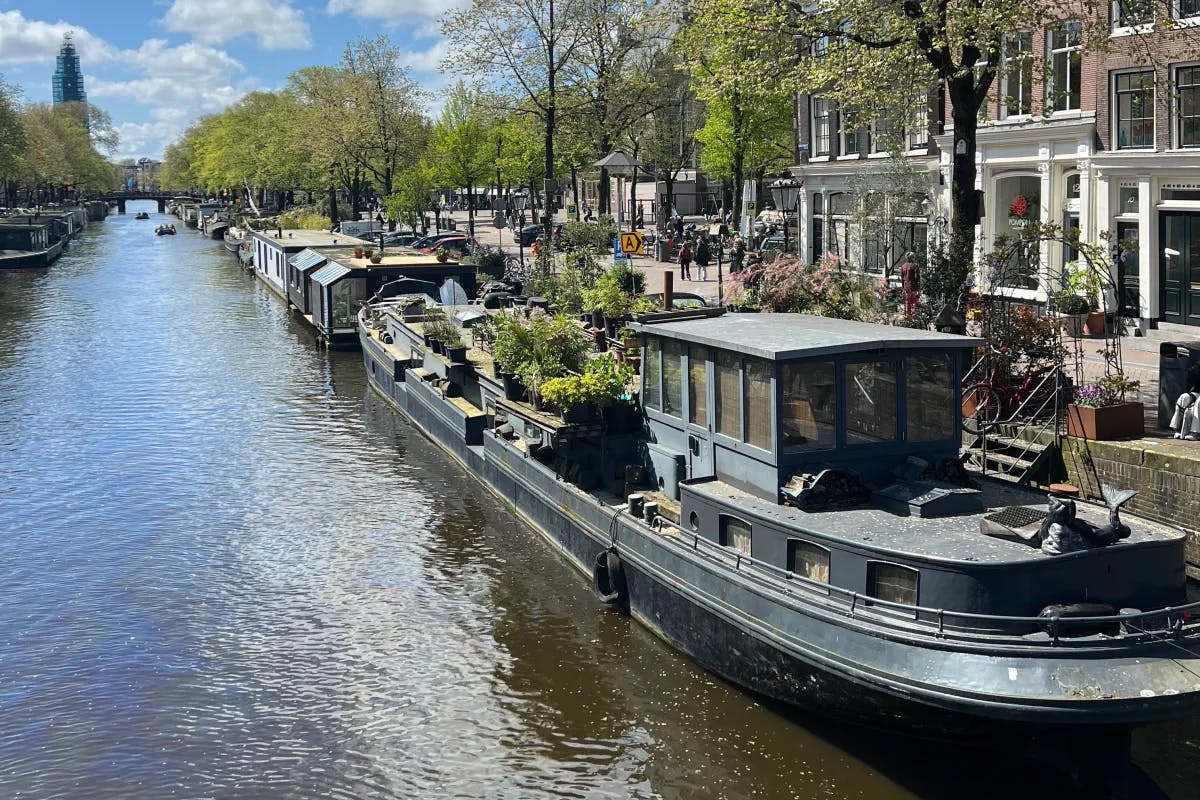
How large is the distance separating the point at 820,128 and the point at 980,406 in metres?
26.3

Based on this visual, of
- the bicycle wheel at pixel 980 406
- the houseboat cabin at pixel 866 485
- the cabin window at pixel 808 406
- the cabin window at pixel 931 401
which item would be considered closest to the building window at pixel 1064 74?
the bicycle wheel at pixel 980 406

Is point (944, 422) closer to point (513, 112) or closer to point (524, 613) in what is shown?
point (524, 613)

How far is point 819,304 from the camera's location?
76.2ft

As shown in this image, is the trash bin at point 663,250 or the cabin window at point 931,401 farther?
the trash bin at point 663,250

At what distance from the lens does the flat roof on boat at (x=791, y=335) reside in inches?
530

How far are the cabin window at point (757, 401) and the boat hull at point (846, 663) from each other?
59.2 inches

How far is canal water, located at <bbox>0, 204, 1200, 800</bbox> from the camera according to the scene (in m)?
12.7

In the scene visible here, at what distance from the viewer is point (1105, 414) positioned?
17625mm

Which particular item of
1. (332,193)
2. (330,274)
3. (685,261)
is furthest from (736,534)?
(332,193)

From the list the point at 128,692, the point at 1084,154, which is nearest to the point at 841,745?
the point at 128,692

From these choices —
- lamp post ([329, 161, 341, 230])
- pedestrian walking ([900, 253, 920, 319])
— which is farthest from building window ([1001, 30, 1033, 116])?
lamp post ([329, 161, 341, 230])

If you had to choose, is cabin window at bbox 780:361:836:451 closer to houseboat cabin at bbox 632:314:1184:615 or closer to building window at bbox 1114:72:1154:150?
houseboat cabin at bbox 632:314:1184:615

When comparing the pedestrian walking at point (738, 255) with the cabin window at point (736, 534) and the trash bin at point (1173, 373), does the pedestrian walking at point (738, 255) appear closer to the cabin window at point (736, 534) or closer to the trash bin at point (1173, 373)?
the trash bin at point (1173, 373)

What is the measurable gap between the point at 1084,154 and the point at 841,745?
21251 millimetres
